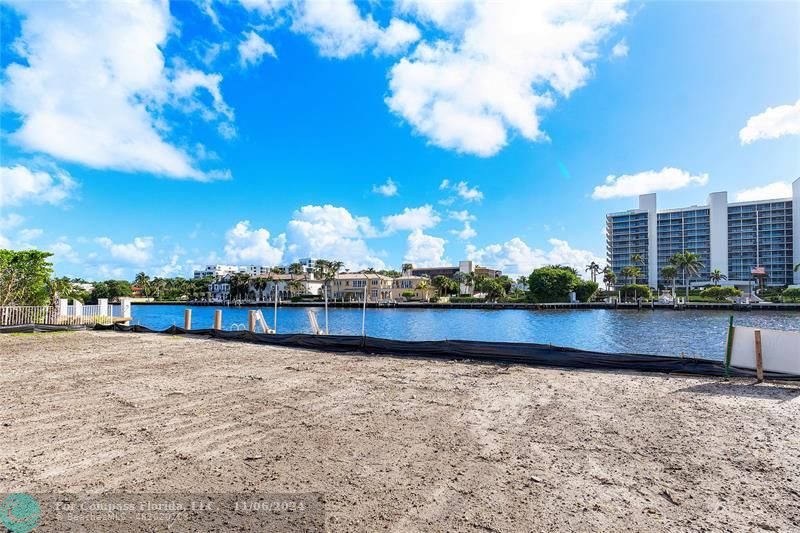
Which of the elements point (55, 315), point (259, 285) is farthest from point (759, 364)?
point (259, 285)

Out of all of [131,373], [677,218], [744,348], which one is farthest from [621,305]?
[131,373]

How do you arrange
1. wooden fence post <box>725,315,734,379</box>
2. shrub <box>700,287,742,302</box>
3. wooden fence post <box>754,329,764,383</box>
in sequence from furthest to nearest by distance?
shrub <box>700,287,742,302</box>, wooden fence post <box>725,315,734,379</box>, wooden fence post <box>754,329,764,383</box>

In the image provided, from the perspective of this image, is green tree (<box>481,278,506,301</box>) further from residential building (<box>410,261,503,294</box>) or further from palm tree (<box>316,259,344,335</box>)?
palm tree (<box>316,259,344,335</box>)

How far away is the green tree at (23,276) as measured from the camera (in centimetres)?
2228

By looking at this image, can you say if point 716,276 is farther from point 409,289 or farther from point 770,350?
point 770,350

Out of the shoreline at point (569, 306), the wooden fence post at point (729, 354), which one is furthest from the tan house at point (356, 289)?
the wooden fence post at point (729, 354)

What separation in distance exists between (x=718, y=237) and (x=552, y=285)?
68.2 metres

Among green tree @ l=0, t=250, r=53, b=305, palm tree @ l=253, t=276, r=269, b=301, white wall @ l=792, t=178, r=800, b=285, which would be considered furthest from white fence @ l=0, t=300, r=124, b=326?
white wall @ l=792, t=178, r=800, b=285

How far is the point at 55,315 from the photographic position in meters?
21.9

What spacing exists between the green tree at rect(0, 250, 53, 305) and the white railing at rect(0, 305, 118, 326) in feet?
5.68

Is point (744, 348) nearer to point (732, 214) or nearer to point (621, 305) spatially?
point (621, 305)

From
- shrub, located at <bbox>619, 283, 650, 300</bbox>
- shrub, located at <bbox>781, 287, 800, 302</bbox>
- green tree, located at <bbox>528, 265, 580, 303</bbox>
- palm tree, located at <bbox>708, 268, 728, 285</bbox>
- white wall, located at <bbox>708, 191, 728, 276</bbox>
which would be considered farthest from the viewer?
white wall, located at <bbox>708, 191, 728, 276</bbox>

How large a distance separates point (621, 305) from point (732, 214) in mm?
67389

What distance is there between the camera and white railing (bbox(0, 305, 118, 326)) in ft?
65.9
